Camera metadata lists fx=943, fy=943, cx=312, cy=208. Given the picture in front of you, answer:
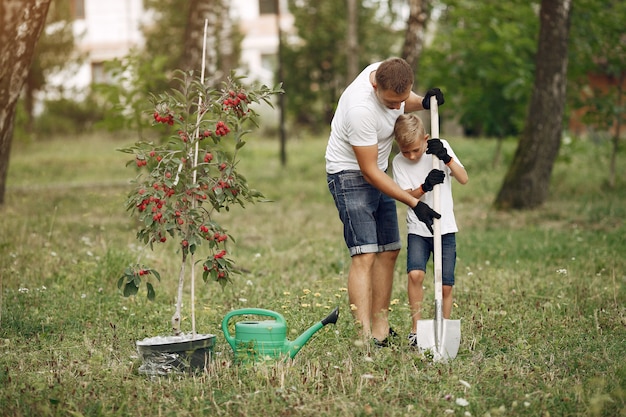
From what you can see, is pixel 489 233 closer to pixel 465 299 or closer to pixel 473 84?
pixel 465 299

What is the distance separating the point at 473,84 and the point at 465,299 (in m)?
11.7

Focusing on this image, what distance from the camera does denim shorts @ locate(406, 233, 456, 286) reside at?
6145 mm

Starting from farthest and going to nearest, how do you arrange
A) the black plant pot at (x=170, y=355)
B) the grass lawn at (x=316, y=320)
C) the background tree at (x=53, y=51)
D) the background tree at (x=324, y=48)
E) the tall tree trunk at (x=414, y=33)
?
the background tree at (x=324, y=48) < the background tree at (x=53, y=51) < the tall tree trunk at (x=414, y=33) < the black plant pot at (x=170, y=355) < the grass lawn at (x=316, y=320)

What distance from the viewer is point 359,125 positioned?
5781 mm

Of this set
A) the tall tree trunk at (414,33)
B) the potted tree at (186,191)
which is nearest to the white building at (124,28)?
the tall tree trunk at (414,33)

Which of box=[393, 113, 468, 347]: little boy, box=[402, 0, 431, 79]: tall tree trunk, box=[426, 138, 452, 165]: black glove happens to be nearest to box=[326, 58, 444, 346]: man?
box=[393, 113, 468, 347]: little boy

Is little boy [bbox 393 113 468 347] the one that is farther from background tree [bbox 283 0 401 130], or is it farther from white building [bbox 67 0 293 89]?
white building [bbox 67 0 293 89]

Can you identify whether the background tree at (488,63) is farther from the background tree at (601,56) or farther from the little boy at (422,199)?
the little boy at (422,199)

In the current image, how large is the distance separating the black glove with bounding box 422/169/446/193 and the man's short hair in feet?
1.81

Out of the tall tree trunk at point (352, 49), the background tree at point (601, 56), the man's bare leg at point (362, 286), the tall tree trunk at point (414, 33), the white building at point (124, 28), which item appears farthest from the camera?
the white building at point (124, 28)

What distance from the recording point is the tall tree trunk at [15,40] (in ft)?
22.8

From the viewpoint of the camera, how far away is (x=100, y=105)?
1463 inches

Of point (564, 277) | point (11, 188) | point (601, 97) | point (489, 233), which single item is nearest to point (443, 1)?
point (601, 97)

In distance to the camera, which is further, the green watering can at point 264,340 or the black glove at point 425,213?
the black glove at point 425,213
